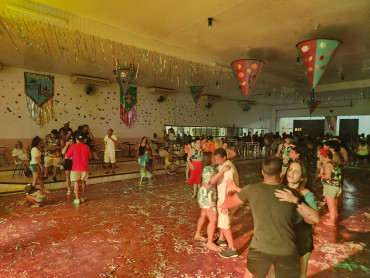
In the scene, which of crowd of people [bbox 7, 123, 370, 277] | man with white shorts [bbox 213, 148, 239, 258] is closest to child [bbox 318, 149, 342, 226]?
crowd of people [bbox 7, 123, 370, 277]

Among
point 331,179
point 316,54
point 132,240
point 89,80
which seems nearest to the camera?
point 132,240

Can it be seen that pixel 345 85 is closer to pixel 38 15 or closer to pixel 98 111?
pixel 98 111

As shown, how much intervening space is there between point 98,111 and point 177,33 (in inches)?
276

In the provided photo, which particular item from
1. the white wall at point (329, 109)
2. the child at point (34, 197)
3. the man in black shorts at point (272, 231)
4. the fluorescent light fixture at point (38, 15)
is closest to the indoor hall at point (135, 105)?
the fluorescent light fixture at point (38, 15)

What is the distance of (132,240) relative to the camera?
12.0ft

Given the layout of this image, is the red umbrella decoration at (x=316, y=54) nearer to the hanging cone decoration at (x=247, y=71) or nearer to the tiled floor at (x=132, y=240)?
the hanging cone decoration at (x=247, y=71)

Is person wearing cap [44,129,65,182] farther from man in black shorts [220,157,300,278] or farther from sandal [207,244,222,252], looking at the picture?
man in black shorts [220,157,300,278]

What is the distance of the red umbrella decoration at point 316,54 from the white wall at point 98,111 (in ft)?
30.7

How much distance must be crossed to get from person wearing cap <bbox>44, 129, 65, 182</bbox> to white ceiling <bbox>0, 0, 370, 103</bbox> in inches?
103

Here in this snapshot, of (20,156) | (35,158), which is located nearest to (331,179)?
(35,158)

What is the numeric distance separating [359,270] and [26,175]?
865 cm

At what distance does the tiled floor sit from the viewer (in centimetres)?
290

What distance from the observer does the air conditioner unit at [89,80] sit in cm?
991

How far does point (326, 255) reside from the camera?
3.30 metres
